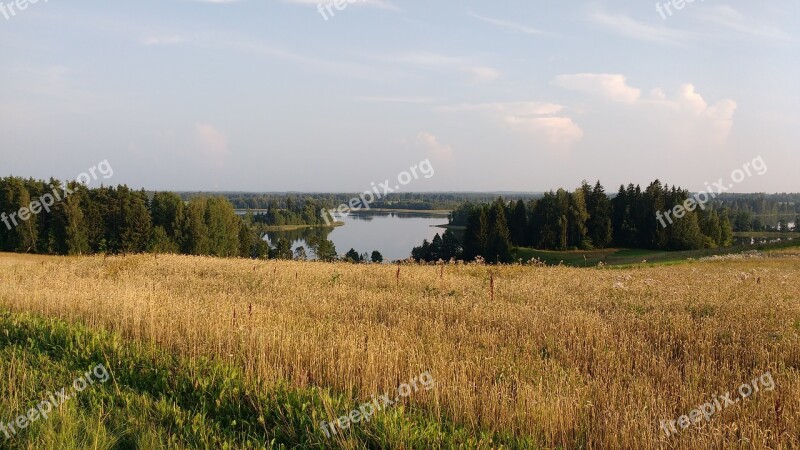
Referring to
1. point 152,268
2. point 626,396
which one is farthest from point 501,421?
point 152,268

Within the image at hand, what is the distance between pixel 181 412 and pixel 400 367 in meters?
2.27

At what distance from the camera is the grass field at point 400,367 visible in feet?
13.8

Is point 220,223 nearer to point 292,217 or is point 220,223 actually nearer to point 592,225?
point 592,225

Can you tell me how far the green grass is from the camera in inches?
159

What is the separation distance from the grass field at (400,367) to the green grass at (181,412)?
19mm

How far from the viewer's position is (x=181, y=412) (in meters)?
4.54


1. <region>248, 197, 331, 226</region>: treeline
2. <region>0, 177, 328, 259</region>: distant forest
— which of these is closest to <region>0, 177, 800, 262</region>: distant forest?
<region>0, 177, 328, 259</region>: distant forest

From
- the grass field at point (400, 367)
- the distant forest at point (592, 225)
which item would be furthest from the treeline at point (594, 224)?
the grass field at point (400, 367)

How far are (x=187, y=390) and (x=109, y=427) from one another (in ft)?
2.87

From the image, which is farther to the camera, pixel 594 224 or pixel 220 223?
pixel 220 223

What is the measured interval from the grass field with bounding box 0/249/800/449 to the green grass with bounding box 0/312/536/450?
0.02 meters

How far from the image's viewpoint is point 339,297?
35.1 feet

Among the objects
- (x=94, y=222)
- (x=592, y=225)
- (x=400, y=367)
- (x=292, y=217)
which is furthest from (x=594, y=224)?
(x=292, y=217)

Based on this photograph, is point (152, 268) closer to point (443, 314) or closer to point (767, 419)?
point (443, 314)
